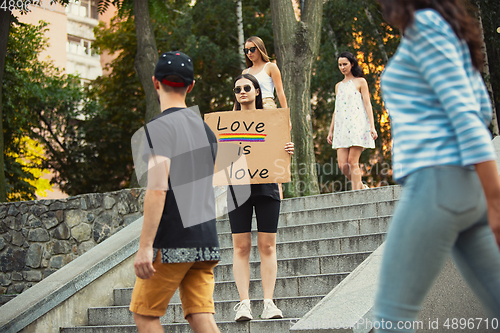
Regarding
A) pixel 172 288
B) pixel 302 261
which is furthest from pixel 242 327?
pixel 172 288

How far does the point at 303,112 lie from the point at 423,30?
9.10 metres

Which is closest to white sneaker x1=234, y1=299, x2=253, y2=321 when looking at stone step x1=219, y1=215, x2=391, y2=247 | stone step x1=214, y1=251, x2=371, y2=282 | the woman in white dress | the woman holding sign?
the woman holding sign

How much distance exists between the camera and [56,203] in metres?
8.98

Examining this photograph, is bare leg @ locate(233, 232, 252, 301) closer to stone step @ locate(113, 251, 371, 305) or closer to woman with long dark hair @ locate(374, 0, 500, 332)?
stone step @ locate(113, 251, 371, 305)

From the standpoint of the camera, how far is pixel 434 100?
193cm

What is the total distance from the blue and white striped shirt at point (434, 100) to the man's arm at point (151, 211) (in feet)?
3.72

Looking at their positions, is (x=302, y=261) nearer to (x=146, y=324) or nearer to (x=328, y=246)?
(x=328, y=246)

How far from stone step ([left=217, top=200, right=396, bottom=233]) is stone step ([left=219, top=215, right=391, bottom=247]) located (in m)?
0.34

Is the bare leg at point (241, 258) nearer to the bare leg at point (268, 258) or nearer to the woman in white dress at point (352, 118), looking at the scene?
the bare leg at point (268, 258)

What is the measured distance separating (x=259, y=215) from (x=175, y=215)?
6.11 feet

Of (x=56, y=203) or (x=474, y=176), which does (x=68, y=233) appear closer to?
(x=56, y=203)

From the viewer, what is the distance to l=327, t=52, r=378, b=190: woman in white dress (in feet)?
25.6

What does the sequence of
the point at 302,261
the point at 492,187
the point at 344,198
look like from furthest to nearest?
1. the point at 344,198
2. the point at 302,261
3. the point at 492,187

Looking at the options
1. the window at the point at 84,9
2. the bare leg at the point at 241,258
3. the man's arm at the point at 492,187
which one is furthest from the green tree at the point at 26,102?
the window at the point at 84,9
